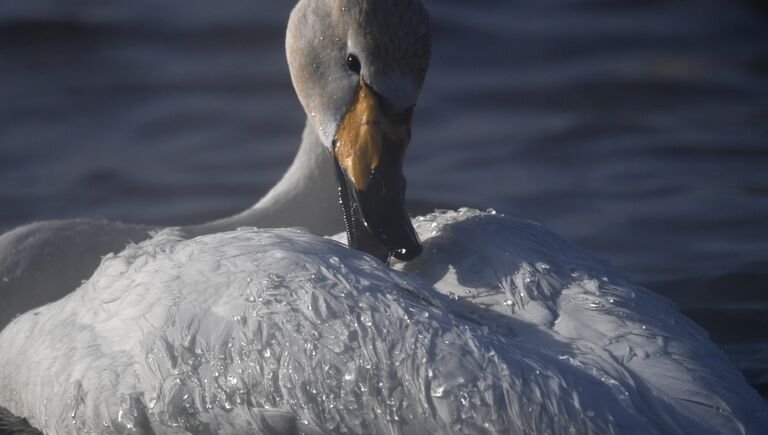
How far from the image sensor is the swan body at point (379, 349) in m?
3.42

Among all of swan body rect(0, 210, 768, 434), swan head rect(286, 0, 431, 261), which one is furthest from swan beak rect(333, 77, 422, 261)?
swan body rect(0, 210, 768, 434)

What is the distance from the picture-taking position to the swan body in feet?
11.2

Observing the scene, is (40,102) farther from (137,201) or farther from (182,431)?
(182,431)

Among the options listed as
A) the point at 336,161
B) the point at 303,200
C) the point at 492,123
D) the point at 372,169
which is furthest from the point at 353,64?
the point at 492,123

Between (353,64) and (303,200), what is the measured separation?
96 centimetres

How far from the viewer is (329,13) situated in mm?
5066

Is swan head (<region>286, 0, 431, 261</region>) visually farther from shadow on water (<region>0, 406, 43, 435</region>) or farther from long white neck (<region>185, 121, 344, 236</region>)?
shadow on water (<region>0, 406, 43, 435</region>)

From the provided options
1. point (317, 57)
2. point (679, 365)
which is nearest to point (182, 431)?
point (679, 365)

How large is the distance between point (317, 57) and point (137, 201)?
3.14 meters

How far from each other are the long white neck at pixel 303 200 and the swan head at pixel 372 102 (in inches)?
25.0

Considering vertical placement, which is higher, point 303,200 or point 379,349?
point 379,349

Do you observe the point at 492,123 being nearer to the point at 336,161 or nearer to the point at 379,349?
the point at 336,161

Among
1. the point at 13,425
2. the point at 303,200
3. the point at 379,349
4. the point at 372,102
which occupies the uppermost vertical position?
the point at 372,102

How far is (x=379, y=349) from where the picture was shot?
11.5ft
